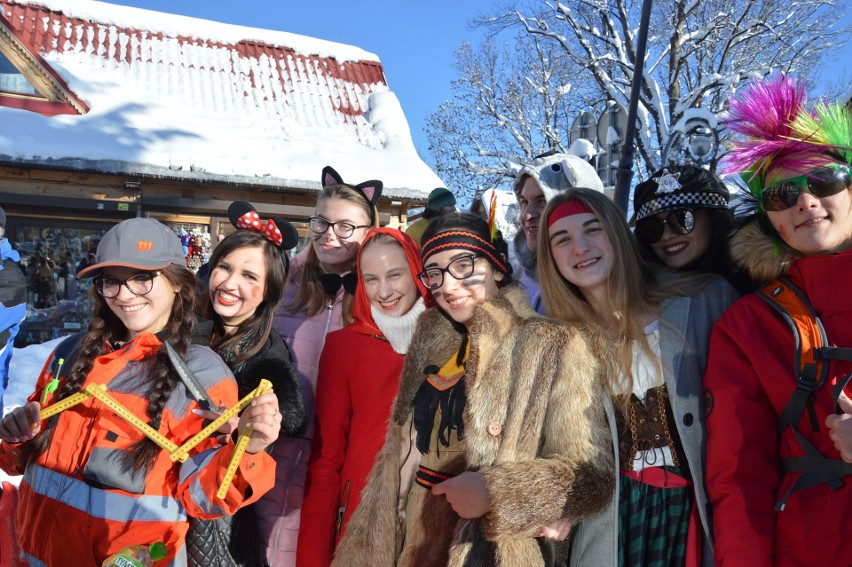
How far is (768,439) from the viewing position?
73.8 inches

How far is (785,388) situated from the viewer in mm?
1840

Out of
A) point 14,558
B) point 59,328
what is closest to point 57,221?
point 59,328

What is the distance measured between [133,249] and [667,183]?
2084mm

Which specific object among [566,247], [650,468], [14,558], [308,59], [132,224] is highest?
[308,59]


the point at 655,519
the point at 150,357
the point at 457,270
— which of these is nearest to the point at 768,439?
the point at 655,519

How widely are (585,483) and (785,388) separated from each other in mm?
664

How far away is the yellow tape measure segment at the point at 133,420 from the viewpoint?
1935 mm

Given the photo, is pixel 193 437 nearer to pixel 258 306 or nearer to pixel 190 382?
pixel 190 382

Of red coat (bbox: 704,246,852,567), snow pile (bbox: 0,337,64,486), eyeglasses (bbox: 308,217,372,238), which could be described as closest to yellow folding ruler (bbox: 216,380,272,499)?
red coat (bbox: 704,246,852,567)

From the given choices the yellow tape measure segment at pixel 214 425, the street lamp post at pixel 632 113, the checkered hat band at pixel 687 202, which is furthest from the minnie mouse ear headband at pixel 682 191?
the street lamp post at pixel 632 113

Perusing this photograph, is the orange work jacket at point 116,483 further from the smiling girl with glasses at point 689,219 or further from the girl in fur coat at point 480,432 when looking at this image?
the smiling girl with glasses at point 689,219

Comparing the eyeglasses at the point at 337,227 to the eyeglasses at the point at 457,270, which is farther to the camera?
the eyeglasses at the point at 337,227

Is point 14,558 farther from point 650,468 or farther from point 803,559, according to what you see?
point 803,559

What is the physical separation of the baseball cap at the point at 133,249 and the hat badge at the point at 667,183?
1.96 meters
